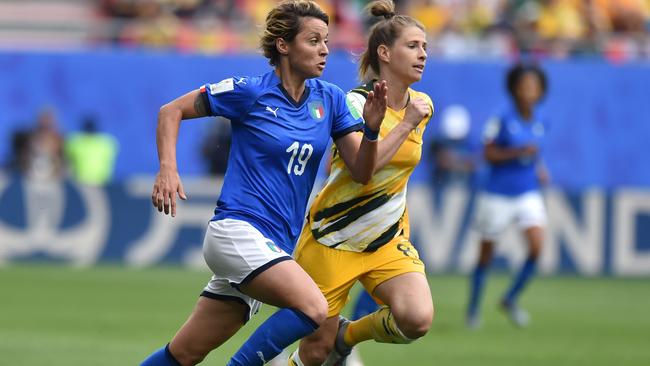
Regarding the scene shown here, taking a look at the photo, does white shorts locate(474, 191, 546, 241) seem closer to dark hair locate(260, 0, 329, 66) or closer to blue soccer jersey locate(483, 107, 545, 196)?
blue soccer jersey locate(483, 107, 545, 196)

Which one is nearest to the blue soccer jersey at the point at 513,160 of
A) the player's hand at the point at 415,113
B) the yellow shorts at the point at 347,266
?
the yellow shorts at the point at 347,266

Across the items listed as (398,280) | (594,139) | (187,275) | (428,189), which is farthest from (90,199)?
(398,280)

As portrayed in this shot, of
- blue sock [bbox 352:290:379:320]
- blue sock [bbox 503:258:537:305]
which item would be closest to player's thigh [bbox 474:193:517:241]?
blue sock [bbox 503:258:537:305]

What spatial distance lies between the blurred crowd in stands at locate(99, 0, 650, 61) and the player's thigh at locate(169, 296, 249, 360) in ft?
49.0

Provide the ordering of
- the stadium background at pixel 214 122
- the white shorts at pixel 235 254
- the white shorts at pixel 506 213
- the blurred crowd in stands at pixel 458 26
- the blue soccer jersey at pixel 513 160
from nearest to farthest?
the white shorts at pixel 235 254
the white shorts at pixel 506 213
the blue soccer jersey at pixel 513 160
the stadium background at pixel 214 122
the blurred crowd in stands at pixel 458 26

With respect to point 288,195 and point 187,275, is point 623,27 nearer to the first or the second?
point 187,275

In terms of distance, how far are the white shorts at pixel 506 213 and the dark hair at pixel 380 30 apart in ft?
17.5

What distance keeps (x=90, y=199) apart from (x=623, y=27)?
983cm

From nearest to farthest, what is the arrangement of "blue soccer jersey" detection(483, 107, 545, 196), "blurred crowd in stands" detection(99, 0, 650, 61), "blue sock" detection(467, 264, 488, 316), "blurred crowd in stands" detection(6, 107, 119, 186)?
1. "blue sock" detection(467, 264, 488, 316)
2. "blue soccer jersey" detection(483, 107, 545, 196)
3. "blurred crowd in stands" detection(6, 107, 119, 186)
4. "blurred crowd in stands" detection(99, 0, 650, 61)

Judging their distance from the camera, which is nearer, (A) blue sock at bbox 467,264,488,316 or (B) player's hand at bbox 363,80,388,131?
(B) player's hand at bbox 363,80,388,131

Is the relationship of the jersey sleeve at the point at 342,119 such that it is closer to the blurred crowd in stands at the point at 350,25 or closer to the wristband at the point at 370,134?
the wristband at the point at 370,134

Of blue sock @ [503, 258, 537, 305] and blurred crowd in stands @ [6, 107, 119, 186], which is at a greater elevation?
blurred crowd in stands @ [6, 107, 119, 186]

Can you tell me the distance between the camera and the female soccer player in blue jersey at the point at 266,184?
691cm

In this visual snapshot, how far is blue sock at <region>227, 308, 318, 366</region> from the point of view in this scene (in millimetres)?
6977
